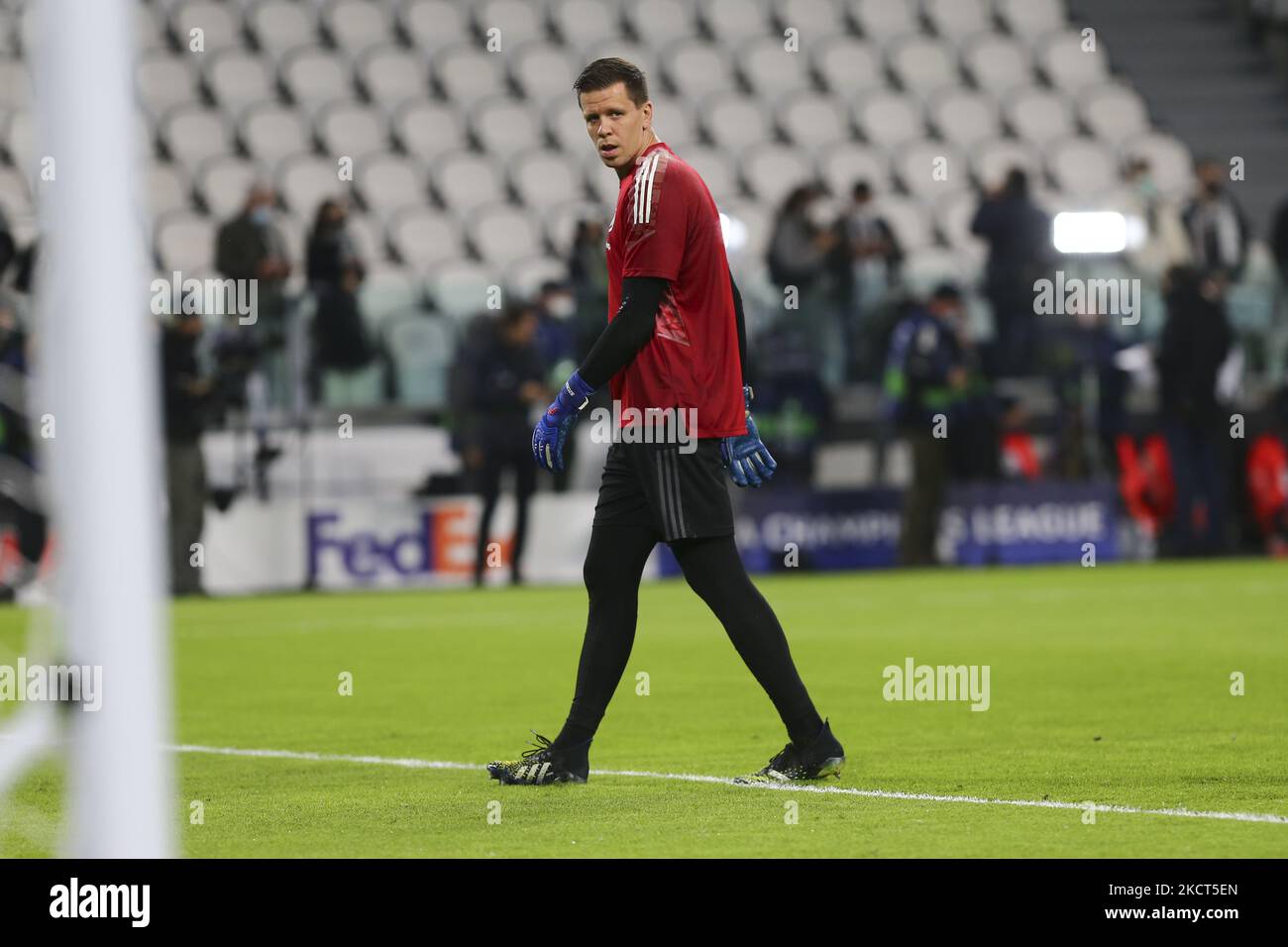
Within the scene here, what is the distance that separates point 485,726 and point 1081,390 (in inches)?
492

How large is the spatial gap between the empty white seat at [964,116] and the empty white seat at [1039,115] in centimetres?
24

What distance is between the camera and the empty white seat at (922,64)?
2741 centimetres

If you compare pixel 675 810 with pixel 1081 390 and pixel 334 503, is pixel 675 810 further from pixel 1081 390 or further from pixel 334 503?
pixel 1081 390

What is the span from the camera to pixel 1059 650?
1244 cm

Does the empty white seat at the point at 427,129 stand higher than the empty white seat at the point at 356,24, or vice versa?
the empty white seat at the point at 356,24

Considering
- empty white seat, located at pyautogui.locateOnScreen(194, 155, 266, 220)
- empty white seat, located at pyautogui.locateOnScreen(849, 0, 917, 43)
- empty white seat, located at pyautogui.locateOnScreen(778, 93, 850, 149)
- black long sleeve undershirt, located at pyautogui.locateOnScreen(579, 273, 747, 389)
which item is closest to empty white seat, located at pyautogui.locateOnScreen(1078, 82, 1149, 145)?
empty white seat, located at pyautogui.locateOnScreen(849, 0, 917, 43)

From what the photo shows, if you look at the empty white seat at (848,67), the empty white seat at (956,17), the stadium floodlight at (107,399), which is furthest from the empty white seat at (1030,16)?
the stadium floodlight at (107,399)

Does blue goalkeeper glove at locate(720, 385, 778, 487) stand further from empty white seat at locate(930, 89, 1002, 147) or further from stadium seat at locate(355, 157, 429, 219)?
empty white seat at locate(930, 89, 1002, 147)

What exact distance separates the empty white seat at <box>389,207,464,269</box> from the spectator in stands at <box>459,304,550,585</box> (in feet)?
14.1

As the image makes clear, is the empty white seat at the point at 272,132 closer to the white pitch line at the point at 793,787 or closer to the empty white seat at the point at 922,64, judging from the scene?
the empty white seat at the point at 922,64

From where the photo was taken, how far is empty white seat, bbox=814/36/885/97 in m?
27.1

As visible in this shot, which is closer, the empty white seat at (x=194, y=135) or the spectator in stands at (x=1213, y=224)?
the spectator in stands at (x=1213, y=224)

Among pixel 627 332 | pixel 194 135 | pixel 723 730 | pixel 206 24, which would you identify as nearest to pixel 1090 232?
pixel 194 135

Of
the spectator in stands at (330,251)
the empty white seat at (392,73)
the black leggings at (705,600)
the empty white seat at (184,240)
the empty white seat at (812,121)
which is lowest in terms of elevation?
the black leggings at (705,600)
